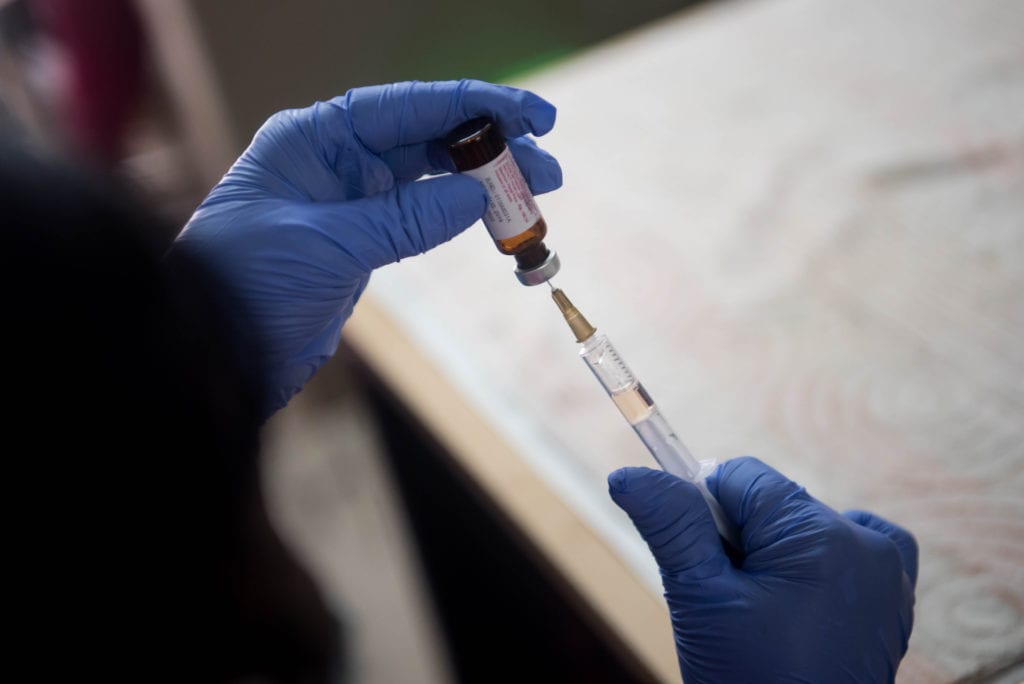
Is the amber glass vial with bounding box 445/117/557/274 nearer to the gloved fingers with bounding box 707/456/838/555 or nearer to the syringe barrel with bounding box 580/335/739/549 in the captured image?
the syringe barrel with bounding box 580/335/739/549

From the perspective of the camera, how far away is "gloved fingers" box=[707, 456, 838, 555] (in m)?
0.67

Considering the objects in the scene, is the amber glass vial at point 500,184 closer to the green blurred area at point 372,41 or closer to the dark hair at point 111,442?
the dark hair at point 111,442

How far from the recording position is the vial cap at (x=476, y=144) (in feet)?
2.05

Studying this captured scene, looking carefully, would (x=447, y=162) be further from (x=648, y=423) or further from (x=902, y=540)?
(x=902, y=540)

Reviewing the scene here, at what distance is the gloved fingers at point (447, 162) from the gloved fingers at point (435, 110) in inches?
1.2

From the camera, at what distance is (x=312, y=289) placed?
0.68 meters

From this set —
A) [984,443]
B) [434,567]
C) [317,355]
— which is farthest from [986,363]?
[434,567]

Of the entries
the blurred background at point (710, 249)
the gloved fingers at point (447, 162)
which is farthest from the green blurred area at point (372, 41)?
the gloved fingers at point (447, 162)

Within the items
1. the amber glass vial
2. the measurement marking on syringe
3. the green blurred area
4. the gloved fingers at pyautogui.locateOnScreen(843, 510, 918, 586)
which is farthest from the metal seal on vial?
the green blurred area

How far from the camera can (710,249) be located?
44.8 inches

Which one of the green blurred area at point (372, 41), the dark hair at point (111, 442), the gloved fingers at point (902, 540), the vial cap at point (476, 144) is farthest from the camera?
the green blurred area at point (372, 41)

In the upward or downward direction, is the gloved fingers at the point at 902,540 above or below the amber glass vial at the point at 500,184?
below

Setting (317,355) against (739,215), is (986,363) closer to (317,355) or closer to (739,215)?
(739,215)

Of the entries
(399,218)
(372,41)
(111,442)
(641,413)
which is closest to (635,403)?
(641,413)
